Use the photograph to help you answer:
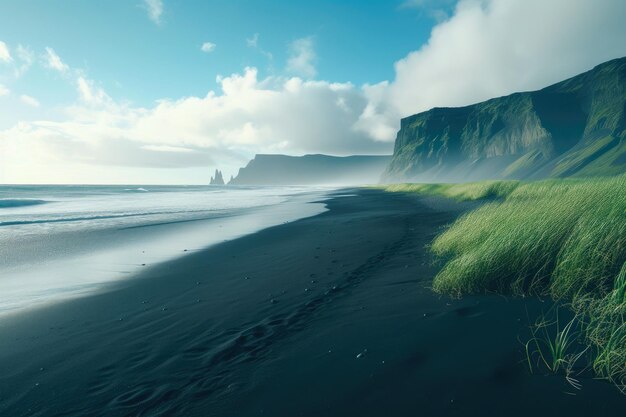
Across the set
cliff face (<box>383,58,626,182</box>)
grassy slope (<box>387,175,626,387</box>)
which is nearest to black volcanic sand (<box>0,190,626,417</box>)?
grassy slope (<box>387,175,626,387</box>)

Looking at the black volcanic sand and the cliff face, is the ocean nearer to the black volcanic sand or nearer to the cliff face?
the black volcanic sand

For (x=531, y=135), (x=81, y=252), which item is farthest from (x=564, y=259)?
(x=531, y=135)

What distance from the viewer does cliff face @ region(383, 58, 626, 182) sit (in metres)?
104

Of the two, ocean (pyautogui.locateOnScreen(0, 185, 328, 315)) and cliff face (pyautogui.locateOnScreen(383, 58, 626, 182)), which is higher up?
cliff face (pyautogui.locateOnScreen(383, 58, 626, 182))

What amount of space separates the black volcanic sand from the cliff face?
345ft

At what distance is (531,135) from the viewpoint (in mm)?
137375

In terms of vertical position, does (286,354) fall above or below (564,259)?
below

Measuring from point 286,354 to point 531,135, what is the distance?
166m

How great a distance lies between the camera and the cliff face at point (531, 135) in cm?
10438

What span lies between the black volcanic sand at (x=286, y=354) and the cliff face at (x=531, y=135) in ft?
345

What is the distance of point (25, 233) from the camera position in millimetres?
16484

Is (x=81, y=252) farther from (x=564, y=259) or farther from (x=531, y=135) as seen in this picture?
(x=531, y=135)

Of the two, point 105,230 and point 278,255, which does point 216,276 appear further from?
point 105,230

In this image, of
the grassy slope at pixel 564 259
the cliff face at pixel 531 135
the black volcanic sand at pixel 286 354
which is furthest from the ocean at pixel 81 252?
the cliff face at pixel 531 135
